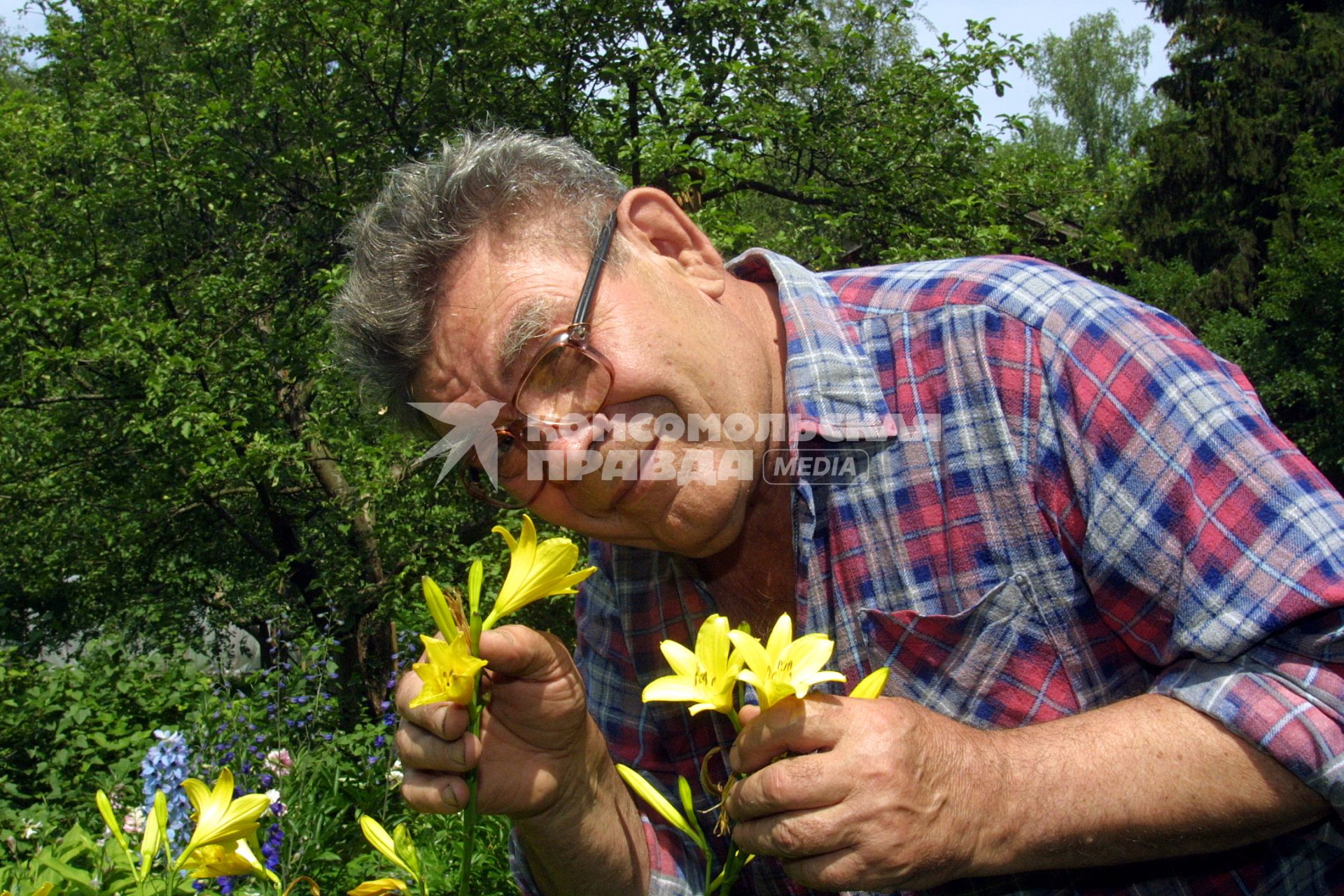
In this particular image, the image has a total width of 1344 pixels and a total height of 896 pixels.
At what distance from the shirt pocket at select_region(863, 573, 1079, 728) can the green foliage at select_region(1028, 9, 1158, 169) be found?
24596 millimetres

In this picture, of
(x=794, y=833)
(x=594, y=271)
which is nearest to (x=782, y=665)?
(x=794, y=833)

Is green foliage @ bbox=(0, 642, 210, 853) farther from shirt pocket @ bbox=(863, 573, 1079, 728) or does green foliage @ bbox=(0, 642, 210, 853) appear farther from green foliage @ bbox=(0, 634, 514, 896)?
shirt pocket @ bbox=(863, 573, 1079, 728)

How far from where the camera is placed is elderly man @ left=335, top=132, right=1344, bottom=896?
1.05m

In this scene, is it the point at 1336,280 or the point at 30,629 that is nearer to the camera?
the point at 30,629

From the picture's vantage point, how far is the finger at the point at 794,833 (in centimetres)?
101

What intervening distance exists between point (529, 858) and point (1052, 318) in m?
1.02

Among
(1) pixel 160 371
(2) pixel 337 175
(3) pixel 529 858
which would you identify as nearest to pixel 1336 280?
(2) pixel 337 175

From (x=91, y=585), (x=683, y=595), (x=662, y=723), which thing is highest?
(x=683, y=595)

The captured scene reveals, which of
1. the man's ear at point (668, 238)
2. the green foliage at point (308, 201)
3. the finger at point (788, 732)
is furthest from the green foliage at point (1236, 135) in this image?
the finger at point (788, 732)

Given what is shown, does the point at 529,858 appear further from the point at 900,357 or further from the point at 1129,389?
the point at 1129,389

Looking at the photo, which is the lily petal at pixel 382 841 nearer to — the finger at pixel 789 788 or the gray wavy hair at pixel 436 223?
the finger at pixel 789 788

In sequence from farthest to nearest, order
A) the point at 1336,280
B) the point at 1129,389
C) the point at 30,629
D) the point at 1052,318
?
the point at 1336,280 < the point at 30,629 < the point at 1052,318 < the point at 1129,389

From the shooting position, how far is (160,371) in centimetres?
476

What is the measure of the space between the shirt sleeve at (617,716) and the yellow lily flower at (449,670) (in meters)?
0.56
